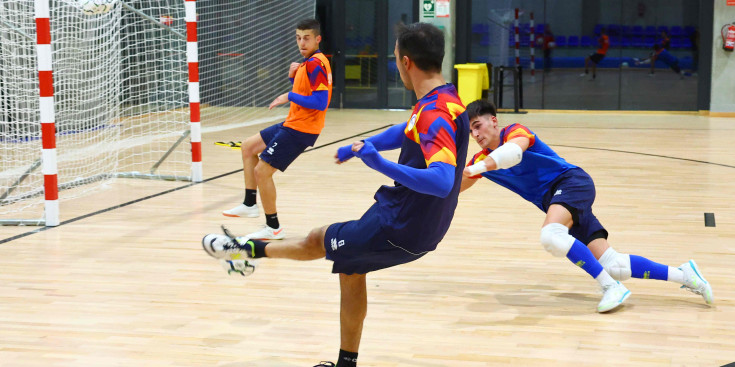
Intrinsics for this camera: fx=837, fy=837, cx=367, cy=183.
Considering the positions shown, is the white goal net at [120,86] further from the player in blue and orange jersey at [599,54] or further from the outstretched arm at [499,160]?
the player in blue and orange jersey at [599,54]

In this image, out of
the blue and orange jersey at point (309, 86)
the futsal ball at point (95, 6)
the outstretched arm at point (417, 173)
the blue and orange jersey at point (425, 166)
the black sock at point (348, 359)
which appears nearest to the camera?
the outstretched arm at point (417, 173)

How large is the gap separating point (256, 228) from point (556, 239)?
3.03 metres

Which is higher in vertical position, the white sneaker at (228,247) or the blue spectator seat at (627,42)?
the blue spectator seat at (627,42)

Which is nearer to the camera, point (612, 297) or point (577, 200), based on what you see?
point (612, 297)

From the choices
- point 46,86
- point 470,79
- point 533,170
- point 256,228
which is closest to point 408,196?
point 533,170

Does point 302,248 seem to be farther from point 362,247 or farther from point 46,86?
point 46,86

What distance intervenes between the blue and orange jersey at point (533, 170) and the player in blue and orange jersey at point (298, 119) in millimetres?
1848

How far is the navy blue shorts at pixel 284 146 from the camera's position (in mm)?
6328

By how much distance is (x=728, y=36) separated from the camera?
1636 centimetres

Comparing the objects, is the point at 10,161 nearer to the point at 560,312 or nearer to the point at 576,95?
the point at 560,312

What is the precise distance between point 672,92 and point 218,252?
1633 centimetres

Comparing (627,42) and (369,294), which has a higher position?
(627,42)

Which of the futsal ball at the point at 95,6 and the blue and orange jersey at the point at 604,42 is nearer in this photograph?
the futsal ball at the point at 95,6

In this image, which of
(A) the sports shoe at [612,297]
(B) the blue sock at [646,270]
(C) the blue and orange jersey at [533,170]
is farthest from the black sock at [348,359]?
(B) the blue sock at [646,270]
